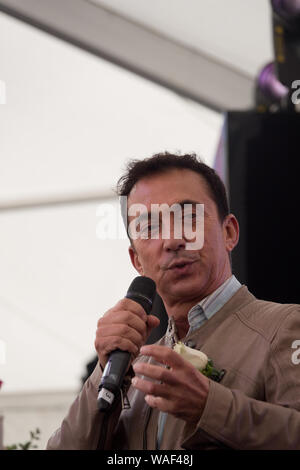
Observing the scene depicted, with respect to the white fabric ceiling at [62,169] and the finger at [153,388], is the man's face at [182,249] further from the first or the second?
the white fabric ceiling at [62,169]

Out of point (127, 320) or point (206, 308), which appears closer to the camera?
point (127, 320)

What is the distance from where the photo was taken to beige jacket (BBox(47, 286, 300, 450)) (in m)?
1.13

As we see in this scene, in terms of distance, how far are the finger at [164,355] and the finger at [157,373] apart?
1 centimetres

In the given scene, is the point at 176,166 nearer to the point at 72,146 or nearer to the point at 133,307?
the point at 133,307

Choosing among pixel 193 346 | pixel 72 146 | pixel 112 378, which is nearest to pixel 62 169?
pixel 72 146

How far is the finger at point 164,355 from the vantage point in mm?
1078

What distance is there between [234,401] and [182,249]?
402 mm

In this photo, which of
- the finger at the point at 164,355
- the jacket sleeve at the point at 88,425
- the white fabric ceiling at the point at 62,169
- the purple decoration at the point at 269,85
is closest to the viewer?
the finger at the point at 164,355

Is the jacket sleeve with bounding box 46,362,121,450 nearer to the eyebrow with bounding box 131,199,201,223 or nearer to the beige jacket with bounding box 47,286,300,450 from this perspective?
the beige jacket with bounding box 47,286,300,450

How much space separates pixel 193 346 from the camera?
1388 millimetres

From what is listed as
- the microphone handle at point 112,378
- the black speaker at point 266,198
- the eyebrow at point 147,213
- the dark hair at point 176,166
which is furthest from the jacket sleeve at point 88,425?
Answer: the black speaker at point 266,198

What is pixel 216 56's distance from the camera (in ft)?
14.8

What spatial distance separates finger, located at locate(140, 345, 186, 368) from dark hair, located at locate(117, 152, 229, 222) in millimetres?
611

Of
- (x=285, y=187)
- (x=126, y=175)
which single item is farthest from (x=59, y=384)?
(x=126, y=175)
